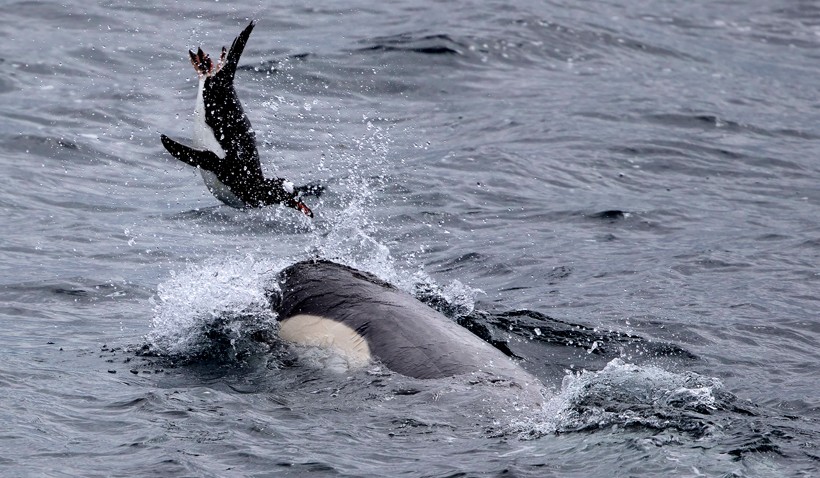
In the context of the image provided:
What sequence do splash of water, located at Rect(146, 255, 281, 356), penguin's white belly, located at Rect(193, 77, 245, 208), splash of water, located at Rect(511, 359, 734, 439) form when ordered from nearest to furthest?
1. splash of water, located at Rect(511, 359, 734, 439)
2. penguin's white belly, located at Rect(193, 77, 245, 208)
3. splash of water, located at Rect(146, 255, 281, 356)

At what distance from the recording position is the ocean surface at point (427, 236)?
6.15 meters

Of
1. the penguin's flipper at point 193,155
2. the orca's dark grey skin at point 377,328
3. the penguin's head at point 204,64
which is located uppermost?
the penguin's head at point 204,64

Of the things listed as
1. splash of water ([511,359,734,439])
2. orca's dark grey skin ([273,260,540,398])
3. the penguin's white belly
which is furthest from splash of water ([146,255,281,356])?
splash of water ([511,359,734,439])

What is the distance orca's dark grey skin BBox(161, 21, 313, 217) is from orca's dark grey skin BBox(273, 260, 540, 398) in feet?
1.80

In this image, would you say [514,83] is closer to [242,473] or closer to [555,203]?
[555,203]

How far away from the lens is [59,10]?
1781cm

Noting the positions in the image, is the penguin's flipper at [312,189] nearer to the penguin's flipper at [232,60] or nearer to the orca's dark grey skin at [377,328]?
the orca's dark grey skin at [377,328]

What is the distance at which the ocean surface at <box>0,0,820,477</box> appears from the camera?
6.15 m

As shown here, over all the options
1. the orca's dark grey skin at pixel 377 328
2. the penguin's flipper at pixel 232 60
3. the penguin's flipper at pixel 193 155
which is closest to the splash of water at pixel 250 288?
the orca's dark grey skin at pixel 377 328

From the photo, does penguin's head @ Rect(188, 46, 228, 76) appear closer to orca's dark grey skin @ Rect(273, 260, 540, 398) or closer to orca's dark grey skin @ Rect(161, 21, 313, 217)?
orca's dark grey skin @ Rect(161, 21, 313, 217)

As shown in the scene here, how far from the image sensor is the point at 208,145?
288 inches

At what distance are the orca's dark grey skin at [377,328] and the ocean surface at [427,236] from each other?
157 mm

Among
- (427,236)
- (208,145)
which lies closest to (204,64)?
(208,145)

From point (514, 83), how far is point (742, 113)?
3.16 metres
